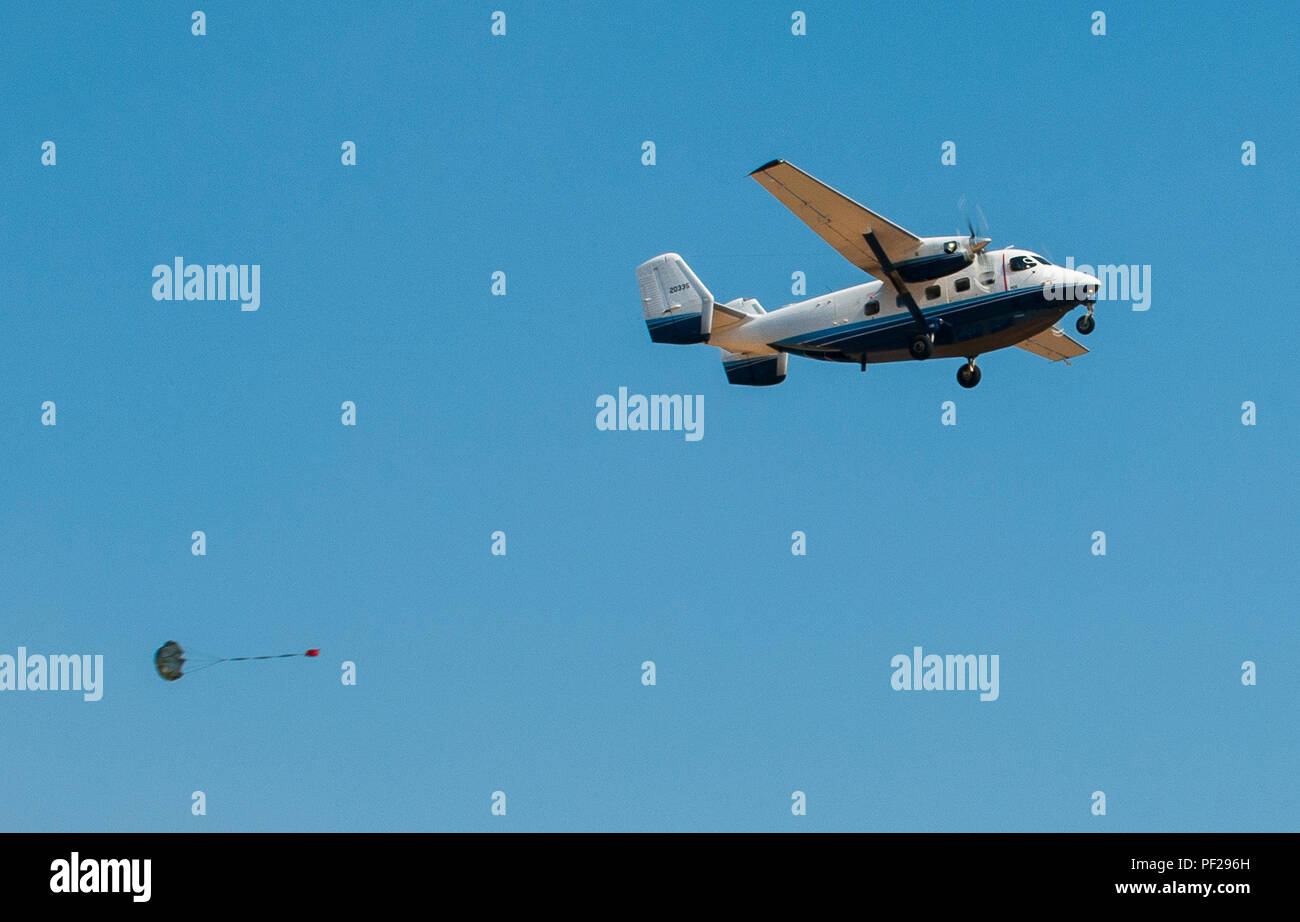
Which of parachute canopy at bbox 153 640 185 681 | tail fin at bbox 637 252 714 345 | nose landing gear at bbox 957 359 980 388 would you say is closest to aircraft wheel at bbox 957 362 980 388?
nose landing gear at bbox 957 359 980 388

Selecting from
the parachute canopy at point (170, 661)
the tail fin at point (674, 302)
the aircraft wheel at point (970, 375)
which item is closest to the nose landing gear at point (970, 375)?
the aircraft wheel at point (970, 375)

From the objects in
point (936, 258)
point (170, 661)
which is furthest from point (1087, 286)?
point (170, 661)

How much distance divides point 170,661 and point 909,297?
71.5 ft

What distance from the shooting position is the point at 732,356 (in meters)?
53.9

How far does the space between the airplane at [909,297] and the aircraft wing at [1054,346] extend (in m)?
5.98

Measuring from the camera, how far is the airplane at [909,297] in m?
47.5

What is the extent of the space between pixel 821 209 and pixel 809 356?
485cm

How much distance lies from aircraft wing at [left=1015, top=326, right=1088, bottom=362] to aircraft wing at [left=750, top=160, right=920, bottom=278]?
8.23 metres

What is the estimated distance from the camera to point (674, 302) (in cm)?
5412

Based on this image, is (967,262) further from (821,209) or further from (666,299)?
(666,299)

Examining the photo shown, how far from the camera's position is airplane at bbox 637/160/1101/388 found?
47500 millimetres

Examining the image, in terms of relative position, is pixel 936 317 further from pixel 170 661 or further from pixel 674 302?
pixel 170 661
